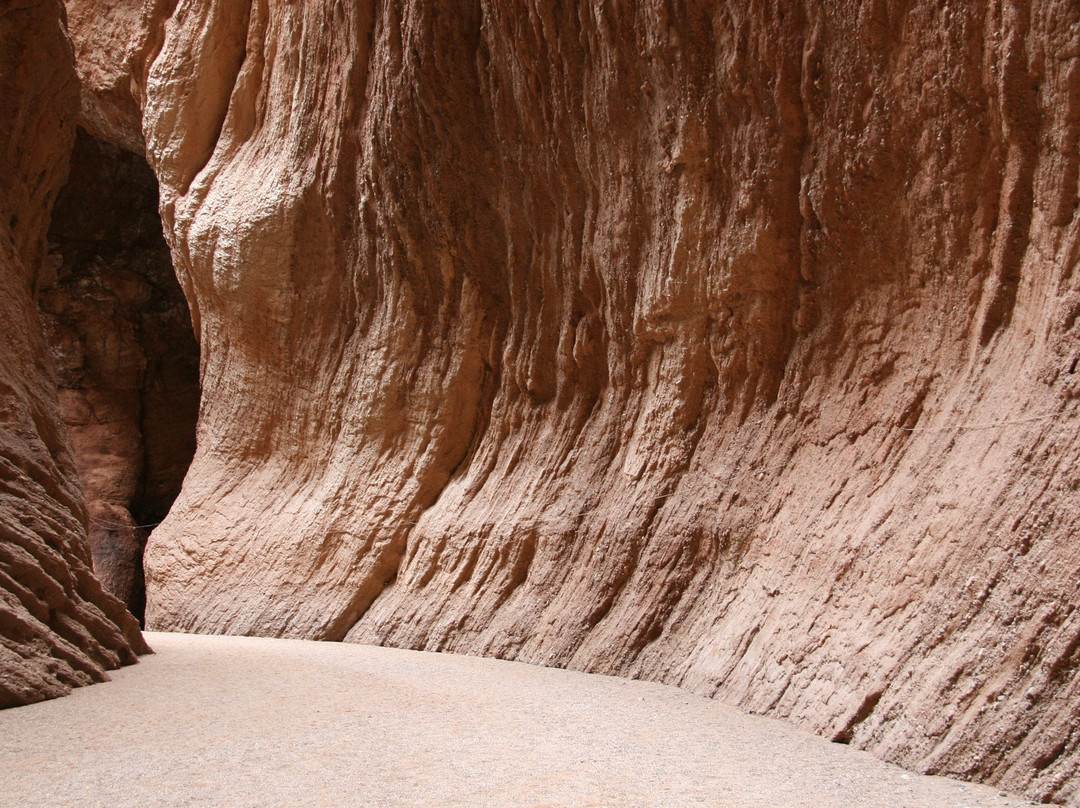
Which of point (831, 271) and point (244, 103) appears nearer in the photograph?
point (831, 271)

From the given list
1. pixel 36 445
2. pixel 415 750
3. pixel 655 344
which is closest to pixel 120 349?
pixel 36 445

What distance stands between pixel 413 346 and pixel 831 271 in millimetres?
4004

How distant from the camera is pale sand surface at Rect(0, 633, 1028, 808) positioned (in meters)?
2.71

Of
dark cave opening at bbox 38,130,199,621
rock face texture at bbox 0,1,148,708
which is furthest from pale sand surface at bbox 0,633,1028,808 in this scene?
dark cave opening at bbox 38,130,199,621

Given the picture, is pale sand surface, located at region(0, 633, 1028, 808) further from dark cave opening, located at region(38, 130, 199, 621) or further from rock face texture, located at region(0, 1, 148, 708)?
dark cave opening, located at region(38, 130, 199, 621)

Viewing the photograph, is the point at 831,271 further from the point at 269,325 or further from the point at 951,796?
the point at 269,325

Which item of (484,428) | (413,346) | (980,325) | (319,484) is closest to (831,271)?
(980,325)

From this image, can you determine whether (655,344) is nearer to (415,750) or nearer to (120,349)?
(415,750)

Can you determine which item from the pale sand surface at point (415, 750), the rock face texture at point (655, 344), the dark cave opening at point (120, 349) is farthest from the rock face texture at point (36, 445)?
the dark cave opening at point (120, 349)

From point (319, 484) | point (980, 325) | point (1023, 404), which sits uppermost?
point (980, 325)

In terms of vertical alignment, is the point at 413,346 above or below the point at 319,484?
above

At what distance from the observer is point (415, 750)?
3.25 meters

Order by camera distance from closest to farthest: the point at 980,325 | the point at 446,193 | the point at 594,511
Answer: the point at 980,325
the point at 594,511
the point at 446,193

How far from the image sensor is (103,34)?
11781mm
